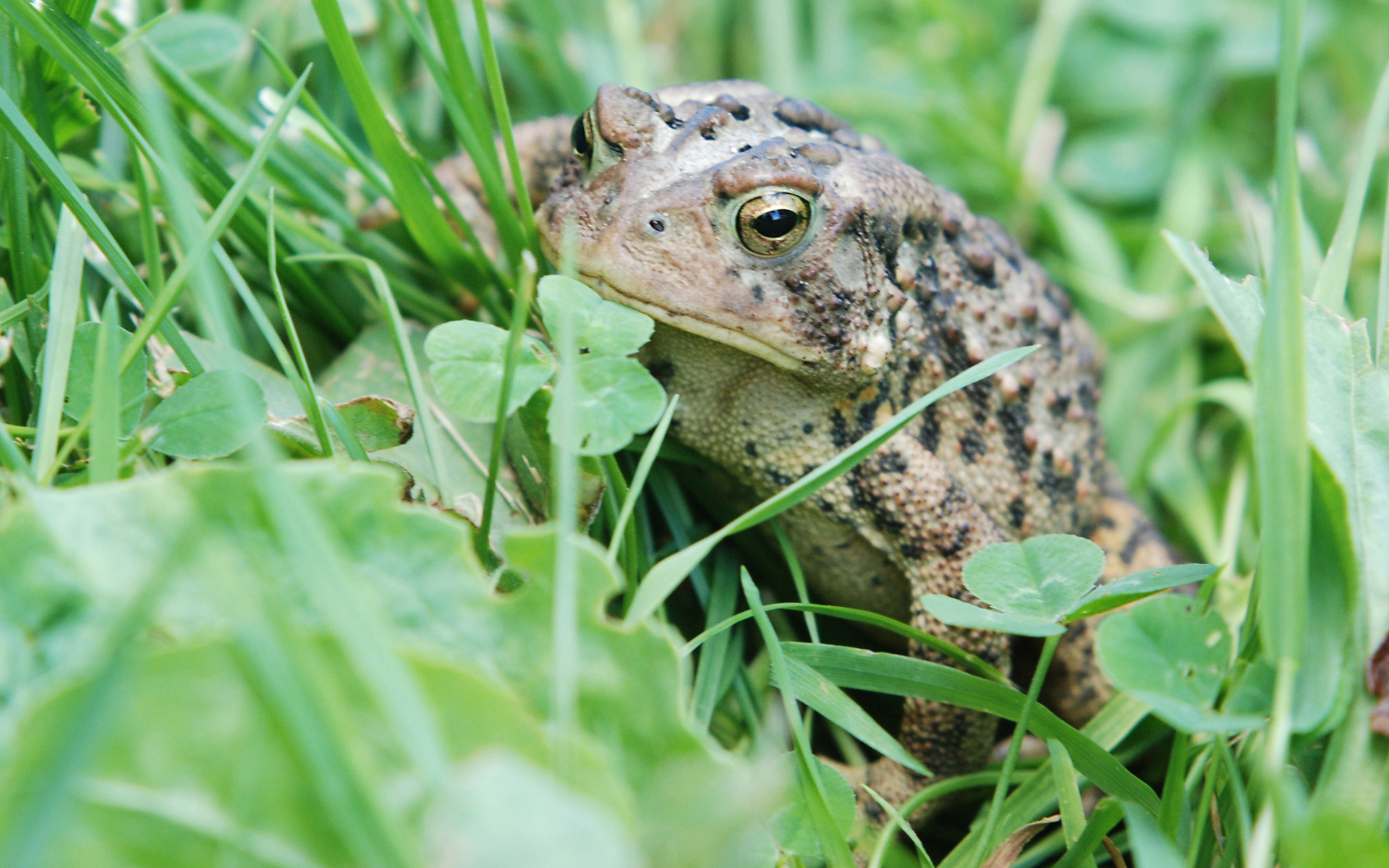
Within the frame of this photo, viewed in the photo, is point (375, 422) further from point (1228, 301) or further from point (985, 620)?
point (1228, 301)

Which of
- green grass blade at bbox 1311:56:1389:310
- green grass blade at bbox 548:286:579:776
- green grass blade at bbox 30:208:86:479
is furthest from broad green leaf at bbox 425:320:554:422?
green grass blade at bbox 1311:56:1389:310

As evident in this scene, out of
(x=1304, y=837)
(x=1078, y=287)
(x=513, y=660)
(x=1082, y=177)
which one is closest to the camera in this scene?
(x=1304, y=837)

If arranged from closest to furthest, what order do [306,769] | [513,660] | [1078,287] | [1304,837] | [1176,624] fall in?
1. [306,769]
2. [1304,837]
3. [513,660]
4. [1176,624]
5. [1078,287]

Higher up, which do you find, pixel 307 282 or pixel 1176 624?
pixel 307 282

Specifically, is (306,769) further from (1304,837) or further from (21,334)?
(21,334)

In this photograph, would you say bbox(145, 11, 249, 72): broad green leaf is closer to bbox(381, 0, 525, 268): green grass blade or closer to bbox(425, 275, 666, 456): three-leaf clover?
bbox(381, 0, 525, 268): green grass blade

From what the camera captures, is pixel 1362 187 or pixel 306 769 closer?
pixel 306 769

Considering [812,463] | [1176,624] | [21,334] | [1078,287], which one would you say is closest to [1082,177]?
[1078,287]
